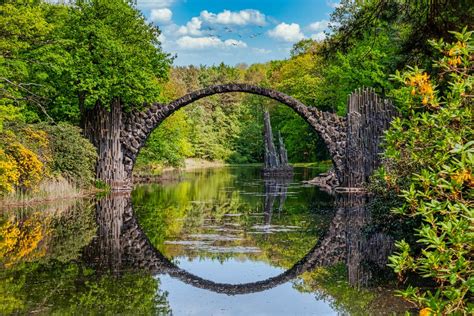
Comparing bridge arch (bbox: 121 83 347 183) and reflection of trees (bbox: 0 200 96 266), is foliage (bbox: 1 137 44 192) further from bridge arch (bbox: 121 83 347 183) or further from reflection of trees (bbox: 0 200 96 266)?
bridge arch (bbox: 121 83 347 183)

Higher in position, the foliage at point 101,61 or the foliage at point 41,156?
the foliage at point 101,61

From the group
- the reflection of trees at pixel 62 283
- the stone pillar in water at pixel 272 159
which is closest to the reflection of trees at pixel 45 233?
the reflection of trees at pixel 62 283

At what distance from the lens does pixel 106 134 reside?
83.6 feet

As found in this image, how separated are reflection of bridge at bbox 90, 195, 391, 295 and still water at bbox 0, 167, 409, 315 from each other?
0.06ft

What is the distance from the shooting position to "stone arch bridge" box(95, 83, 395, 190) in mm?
24719

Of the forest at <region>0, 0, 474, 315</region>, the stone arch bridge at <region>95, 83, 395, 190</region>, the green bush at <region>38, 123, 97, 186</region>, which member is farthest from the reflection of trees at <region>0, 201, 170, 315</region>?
the stone arch bridge at <region>95, 83, 395, 190</region>

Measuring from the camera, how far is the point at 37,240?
41.5 ft

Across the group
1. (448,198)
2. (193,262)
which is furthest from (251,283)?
(448,198)

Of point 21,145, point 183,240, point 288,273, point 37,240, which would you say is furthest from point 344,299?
point 21,145

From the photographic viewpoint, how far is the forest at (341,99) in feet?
12.5

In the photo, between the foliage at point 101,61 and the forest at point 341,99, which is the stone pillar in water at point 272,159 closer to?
the forest at point 341,99

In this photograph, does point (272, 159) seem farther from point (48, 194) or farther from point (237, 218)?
point (237, 218)

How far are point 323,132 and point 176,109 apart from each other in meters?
6.36

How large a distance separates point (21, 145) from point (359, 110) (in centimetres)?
1337
